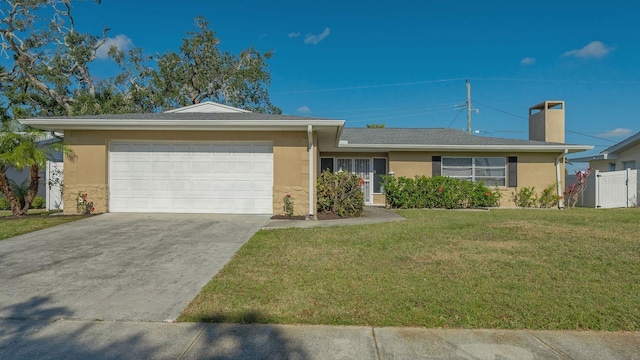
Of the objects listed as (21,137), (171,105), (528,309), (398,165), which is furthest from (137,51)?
(528,309)

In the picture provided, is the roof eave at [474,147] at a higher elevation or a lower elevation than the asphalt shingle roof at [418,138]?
lower

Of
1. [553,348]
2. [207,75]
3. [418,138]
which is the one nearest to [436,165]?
[418,138]

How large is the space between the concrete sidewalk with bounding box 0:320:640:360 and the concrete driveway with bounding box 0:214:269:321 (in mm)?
302

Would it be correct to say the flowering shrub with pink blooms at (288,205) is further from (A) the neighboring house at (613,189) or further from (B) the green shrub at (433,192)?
(A) the neighboring house at (613,189)

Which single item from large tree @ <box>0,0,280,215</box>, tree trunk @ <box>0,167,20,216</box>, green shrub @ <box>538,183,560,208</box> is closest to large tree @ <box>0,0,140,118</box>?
large tree @ <box>0,0,280,215</box>

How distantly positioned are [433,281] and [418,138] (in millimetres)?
11499

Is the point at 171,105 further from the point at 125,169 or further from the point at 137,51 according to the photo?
the point at 125,169

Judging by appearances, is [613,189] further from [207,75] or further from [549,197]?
[207,75]

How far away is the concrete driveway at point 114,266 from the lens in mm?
3533

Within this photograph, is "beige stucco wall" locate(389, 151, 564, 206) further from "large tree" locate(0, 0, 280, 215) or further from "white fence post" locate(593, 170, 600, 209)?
"large tree" locate(0, 0, 280, 215)

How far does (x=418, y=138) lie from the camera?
1495 centimetres

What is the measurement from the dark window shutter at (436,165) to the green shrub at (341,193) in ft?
16.3

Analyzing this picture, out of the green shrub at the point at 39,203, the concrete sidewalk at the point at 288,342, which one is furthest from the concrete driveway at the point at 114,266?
the green shrub at the point at 39,203

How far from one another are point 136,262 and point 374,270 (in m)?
3.48
